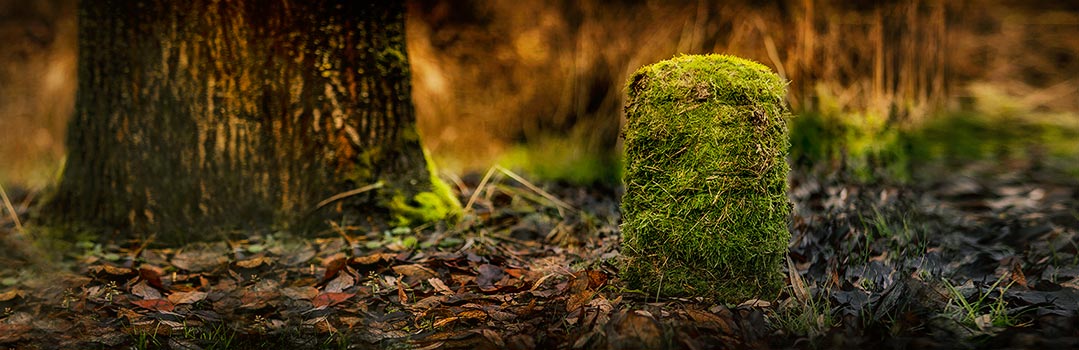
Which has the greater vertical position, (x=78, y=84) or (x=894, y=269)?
(x=78, y=84)

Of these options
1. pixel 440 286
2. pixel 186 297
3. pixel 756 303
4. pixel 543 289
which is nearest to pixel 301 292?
pixel 186 297

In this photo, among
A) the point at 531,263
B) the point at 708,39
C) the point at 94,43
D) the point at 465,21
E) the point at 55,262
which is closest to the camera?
the point at 531,263

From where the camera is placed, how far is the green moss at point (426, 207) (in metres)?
4.06

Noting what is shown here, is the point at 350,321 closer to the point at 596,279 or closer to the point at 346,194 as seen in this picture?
the point at 596,279

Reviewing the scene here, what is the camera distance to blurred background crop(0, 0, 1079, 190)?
5.88m

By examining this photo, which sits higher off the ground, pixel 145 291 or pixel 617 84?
pixel 617 84

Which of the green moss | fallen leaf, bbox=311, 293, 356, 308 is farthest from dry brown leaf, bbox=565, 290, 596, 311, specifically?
the green moss

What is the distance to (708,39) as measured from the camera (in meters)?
6.20

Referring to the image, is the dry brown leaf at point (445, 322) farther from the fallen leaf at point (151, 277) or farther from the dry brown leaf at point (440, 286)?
the fallen leaf at point (151, 277)

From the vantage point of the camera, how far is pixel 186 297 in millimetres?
3180

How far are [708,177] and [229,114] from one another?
2.38m

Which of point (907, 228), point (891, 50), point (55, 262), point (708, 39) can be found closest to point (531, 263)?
point (907, 228)

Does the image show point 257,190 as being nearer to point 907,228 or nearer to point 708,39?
point 907,228

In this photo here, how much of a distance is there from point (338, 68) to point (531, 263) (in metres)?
1.36
